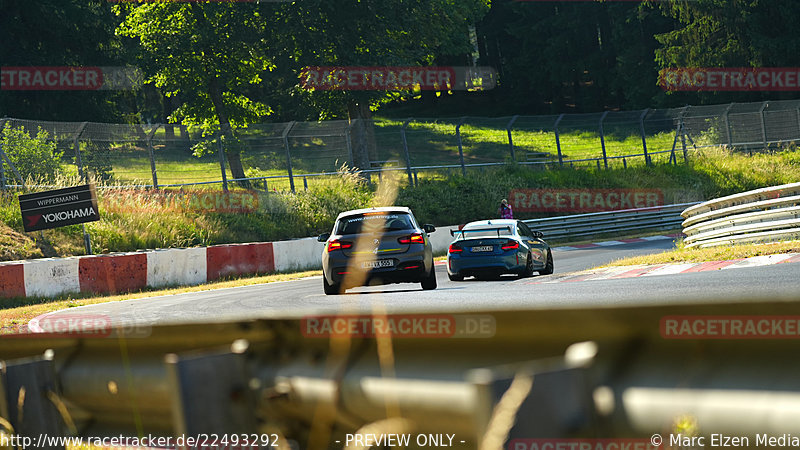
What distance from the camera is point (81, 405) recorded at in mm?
5492

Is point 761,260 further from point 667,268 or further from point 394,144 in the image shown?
point 394,144

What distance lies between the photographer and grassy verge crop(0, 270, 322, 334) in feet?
53.5

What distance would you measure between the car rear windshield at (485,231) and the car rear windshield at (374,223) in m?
2.76

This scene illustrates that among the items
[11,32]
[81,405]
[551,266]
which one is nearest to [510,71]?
[11,32]

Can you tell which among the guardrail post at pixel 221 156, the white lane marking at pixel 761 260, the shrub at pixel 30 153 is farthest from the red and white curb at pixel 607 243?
the shrub at pixel 30 153


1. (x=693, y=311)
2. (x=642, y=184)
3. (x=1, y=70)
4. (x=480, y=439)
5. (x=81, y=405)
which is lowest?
(x=642, y=184)

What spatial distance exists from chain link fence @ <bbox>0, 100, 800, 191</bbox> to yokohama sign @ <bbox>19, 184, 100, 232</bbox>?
12.2 feet

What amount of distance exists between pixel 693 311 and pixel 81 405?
3.90 m

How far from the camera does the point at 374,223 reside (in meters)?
16.2

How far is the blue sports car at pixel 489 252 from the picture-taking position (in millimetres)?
18531

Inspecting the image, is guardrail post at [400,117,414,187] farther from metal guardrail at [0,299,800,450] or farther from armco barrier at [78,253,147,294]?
metal guardrail at [0,299,800,450]

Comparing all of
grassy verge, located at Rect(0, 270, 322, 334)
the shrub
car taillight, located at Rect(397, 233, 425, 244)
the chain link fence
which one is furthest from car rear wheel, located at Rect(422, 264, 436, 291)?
the shrub

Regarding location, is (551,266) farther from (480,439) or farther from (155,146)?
(480,439)

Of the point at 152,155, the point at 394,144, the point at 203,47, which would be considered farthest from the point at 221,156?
the point at 203,47
